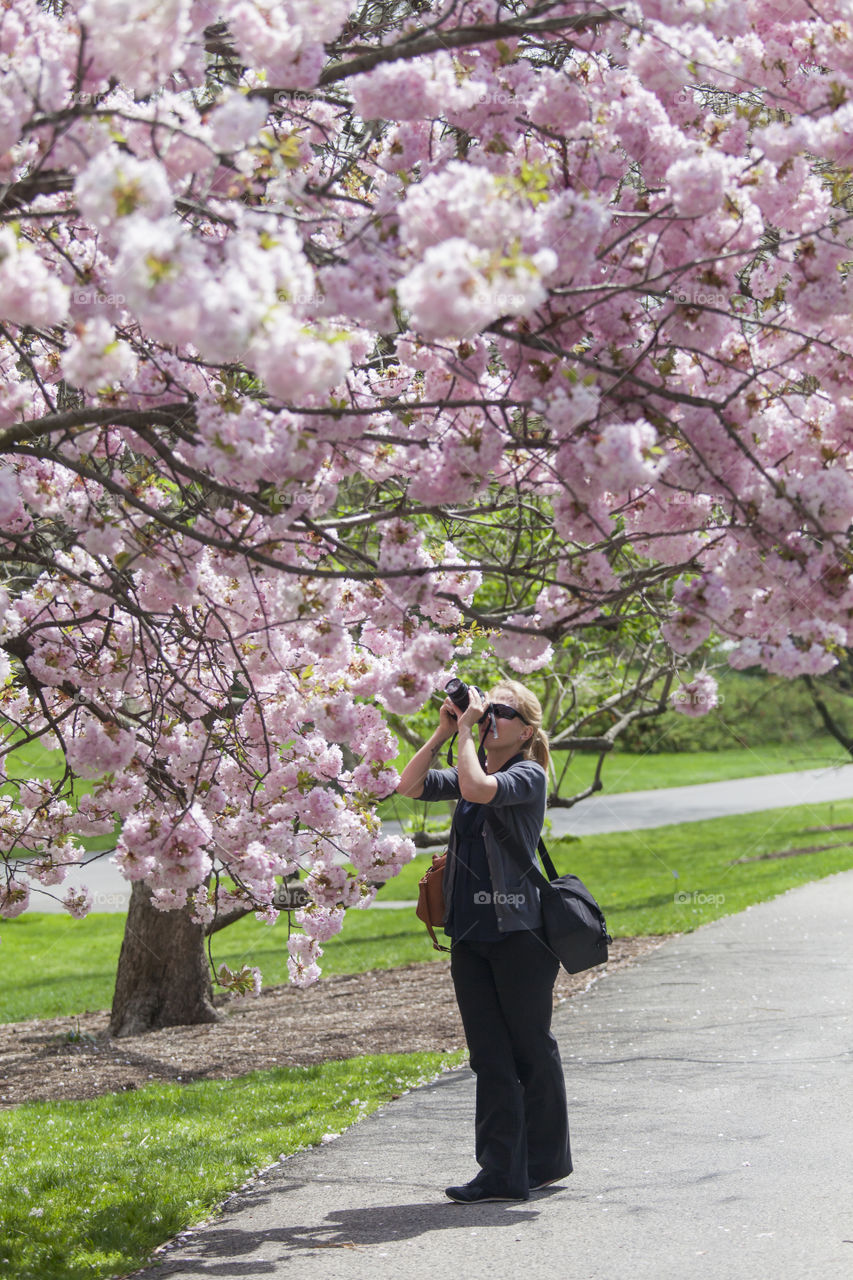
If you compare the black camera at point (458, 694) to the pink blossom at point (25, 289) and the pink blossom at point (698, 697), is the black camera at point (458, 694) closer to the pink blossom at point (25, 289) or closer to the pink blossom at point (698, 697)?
the pink blossom at point (698, 697)

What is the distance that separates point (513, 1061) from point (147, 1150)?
7.32 ft

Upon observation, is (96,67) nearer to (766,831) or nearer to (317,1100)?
(317,1100)

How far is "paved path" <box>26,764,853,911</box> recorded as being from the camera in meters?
22.6

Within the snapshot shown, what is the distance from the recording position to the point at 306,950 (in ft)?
24.1

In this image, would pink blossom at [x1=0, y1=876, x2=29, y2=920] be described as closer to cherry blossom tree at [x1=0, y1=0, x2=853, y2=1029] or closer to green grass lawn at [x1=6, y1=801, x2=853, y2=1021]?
cherry blossom tree at [x1=0, y1=0, x2=853, y2=1029]

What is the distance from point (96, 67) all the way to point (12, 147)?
1.14 ft

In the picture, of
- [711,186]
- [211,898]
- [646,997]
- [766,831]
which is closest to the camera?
[711,186]

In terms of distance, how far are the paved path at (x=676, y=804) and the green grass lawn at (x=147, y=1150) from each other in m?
12.4

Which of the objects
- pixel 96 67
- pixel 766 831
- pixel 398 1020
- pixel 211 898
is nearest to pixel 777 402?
pixel 96 67

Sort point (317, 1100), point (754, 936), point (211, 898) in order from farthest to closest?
point (754, 936), point (317, 1100), point (211, 898)

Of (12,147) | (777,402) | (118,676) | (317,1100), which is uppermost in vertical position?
(12,147)

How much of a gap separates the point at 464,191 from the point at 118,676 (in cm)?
306

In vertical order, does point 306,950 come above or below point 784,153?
below

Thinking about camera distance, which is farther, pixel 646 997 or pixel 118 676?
pixel 646 997
